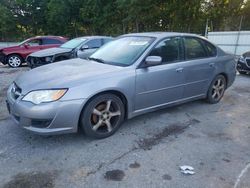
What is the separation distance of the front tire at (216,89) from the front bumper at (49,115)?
3.09 meters

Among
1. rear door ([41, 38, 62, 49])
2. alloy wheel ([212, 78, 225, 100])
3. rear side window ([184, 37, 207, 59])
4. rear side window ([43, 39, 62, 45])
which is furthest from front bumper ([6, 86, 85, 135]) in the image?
rear side window ([43, 39, 62, 45])

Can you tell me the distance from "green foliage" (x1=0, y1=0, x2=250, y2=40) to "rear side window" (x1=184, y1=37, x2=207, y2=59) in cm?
1389

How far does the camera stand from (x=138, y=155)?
318 centimetres

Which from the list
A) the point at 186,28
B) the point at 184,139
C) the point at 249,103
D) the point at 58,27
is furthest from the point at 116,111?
the point at 58,27

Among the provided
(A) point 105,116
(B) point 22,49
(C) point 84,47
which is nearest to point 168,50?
(A) point 105,116

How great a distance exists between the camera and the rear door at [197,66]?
447 centimetres

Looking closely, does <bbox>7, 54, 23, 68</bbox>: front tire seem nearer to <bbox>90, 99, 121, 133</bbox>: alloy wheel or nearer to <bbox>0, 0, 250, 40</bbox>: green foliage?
<bbox>90, 99, 121, 133</bbox>: alloy wheel

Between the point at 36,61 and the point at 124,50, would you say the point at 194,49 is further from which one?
the point at 36,61

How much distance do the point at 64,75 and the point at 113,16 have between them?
21748 millimetres

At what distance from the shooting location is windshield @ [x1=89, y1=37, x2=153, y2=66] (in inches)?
153

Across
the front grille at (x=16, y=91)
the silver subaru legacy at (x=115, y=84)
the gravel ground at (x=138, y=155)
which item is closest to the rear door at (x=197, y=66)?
the silver subaru legacy at (x=115, y=84)

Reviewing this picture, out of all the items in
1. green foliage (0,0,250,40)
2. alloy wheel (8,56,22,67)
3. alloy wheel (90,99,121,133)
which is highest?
green foliage (0,0,250,40)

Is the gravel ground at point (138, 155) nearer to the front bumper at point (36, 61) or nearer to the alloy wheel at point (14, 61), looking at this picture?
the front bumper at point (36, 61)

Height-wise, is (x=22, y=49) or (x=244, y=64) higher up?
(x=22, y=49)
